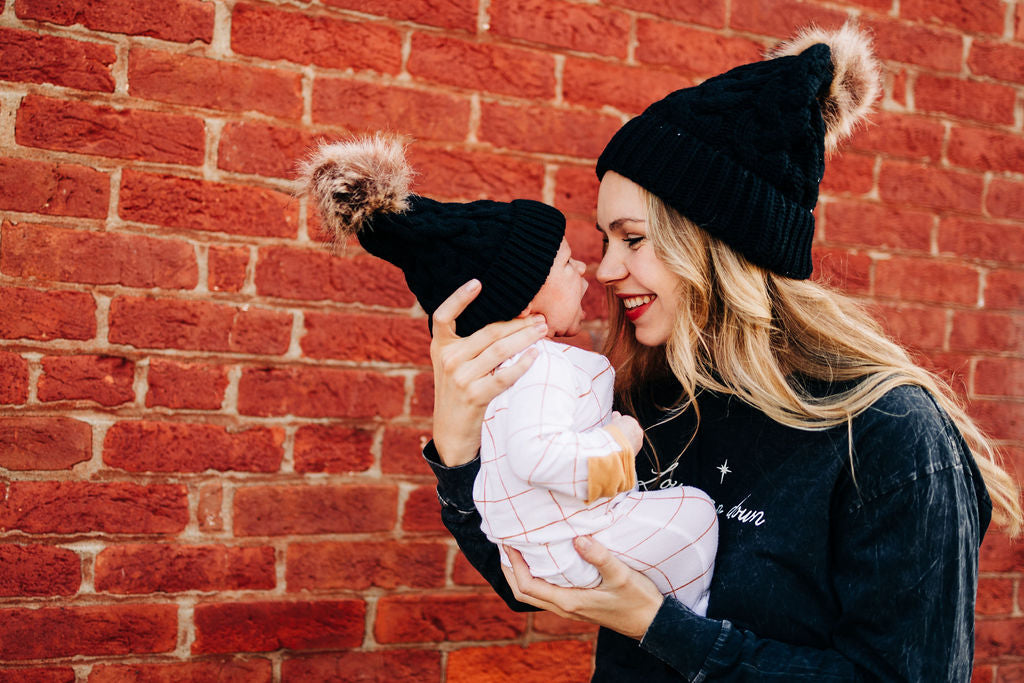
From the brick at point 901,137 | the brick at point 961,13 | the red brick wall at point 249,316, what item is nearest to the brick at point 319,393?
the red brick wall at point 249,316

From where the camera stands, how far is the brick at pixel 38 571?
1737 mm

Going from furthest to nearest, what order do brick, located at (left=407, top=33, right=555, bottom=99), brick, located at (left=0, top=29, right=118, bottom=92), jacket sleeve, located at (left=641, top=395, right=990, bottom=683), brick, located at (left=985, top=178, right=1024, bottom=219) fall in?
brick, located at (left=985, top=178, right=1024, bottom=219)
brick, located at (left=407, top=33, right=555, bottom=99)
brick, located at (left=0, top=29, right=118, bottom=92)
jacket sleeve, located at (left=641, top=395, right=990, bottom=683)

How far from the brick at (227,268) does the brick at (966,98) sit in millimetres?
2150

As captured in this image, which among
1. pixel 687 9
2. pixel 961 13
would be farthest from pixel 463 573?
pixel 961 13

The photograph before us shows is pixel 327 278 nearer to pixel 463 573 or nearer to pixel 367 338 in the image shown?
pixel 367 338

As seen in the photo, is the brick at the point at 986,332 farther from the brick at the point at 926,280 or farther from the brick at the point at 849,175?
the brick at the point at 849,175

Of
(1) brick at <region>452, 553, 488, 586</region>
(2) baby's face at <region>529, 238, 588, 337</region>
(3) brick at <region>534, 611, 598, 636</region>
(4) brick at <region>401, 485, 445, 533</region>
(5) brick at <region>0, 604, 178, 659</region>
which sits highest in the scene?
(2) baby's face at <region>529, 238, 588, 337</region>

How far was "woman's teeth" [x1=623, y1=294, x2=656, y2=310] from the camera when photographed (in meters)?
1.61

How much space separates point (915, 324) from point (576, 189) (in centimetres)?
121

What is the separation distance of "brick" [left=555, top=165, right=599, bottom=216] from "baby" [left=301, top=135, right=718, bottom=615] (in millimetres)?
562

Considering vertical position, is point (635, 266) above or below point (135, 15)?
below

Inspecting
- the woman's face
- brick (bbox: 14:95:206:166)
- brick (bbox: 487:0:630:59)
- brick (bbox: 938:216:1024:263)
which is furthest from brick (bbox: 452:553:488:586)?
brick (bbox: 938:216:1024:263)

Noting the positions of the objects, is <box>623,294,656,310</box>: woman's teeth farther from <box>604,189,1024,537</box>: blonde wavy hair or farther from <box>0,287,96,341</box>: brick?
<box>0,287,96,341</box>: brick

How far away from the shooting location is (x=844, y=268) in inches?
90.4
